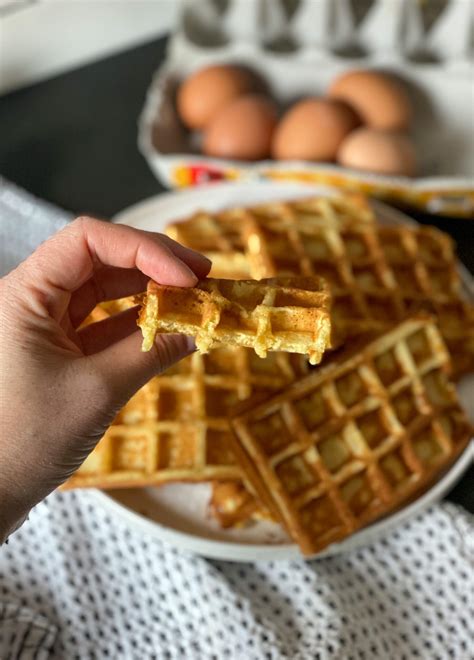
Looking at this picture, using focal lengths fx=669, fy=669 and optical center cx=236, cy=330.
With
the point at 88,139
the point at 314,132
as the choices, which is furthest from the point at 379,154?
the point at 88,139

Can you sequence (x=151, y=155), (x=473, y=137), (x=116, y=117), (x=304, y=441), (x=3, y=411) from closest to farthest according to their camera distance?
1. (x=3, y=411)
2. (x=304, y=441)
3. (x=151, y=155)
4. (x=473, y=137)
5. (x=116, y=117)

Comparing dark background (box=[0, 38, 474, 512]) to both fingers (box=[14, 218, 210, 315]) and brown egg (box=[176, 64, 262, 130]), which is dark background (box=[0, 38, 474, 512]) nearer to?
brown egg (box=[176, 64, 262, 130])

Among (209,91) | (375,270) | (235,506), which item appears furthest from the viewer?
(209,91)

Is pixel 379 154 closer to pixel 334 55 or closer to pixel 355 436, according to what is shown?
pixel 334 55

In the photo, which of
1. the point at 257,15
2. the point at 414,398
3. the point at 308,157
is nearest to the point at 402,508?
the point at 414,398

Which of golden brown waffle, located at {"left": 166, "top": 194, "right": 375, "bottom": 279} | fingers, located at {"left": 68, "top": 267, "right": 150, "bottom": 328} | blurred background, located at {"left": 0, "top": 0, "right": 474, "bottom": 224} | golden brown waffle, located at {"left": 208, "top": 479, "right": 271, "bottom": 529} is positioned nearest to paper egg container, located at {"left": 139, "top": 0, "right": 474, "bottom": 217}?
blurred background, located at {"left": 0, "top": 0, "right": 474, "bottom": 224}

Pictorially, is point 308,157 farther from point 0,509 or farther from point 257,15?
point 0,509

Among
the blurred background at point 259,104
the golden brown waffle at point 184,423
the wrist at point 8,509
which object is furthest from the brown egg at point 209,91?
the wrist at point 8,509
